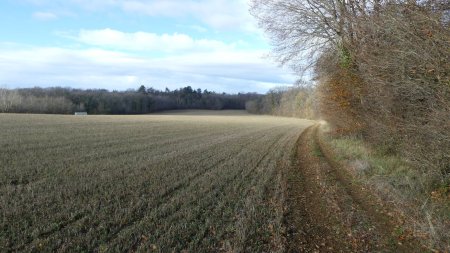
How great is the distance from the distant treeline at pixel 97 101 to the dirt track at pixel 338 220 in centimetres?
8891

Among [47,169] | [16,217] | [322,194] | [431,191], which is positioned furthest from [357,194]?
[47,169]

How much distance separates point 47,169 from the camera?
12.5 meters

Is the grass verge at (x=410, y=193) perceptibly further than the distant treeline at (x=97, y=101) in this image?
No

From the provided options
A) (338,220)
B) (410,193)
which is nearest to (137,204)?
(338,220)

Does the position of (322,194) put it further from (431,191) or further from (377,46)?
(377,46)

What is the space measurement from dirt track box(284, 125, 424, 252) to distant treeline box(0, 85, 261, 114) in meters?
88.9

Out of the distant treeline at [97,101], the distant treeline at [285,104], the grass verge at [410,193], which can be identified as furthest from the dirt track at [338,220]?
the distant treeline at [285,104]

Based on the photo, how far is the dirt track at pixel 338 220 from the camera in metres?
6.60

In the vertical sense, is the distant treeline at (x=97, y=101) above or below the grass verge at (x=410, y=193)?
above

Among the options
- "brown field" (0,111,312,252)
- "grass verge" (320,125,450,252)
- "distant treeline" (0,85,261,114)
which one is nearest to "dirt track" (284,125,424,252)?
"grass verge" (320,125,450,252)

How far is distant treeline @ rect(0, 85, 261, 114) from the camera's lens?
297 feet

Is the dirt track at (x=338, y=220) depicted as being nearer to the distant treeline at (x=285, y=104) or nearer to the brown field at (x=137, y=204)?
the brown field at (x=137, y=204)

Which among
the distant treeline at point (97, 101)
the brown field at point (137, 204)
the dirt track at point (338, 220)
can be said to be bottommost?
the dirt track at point (338, 220)

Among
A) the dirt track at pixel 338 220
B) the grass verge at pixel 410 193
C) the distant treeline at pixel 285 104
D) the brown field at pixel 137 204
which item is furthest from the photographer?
the distant treeline at pixel 285 104
